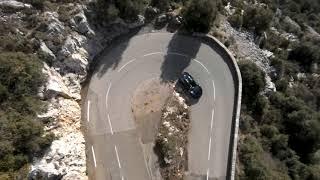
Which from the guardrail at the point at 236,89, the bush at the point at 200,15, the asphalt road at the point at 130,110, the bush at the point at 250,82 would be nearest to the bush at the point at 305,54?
the bush at the point at 250,82

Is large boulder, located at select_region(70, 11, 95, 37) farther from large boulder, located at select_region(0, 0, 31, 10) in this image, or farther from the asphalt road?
large boulder, located at select_region(0, 0, 31, 10)

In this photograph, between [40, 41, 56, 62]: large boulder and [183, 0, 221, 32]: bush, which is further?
[183, 0, 221, 32]: bush

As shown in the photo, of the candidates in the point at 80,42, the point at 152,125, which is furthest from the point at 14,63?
the point at 152,125

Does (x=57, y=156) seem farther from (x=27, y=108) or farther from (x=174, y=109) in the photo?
(x=174, y=109)

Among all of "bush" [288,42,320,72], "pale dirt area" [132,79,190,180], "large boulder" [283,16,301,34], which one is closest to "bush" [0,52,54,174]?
"pale dirt area" [132,79,190,180]

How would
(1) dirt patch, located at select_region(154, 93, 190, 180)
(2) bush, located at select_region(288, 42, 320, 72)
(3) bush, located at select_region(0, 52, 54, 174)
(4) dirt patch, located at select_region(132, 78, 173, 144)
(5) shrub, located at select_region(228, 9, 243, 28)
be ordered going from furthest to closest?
(2) bush, located at select_region(288, 42, 320, 72)
(5) shrub, located at select_region(228, 9, 243, 28)
(4) dirt patch, located at select_region(132, 78, 173, 144)
(1) dirt patch, located at select_region(154, 93, 190, 180)
(3) bush, located at select_region(0, 52, 54, 174)

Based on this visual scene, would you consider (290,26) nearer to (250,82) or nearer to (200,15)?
(250,82)

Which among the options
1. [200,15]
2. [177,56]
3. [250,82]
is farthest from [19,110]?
[250,82]
